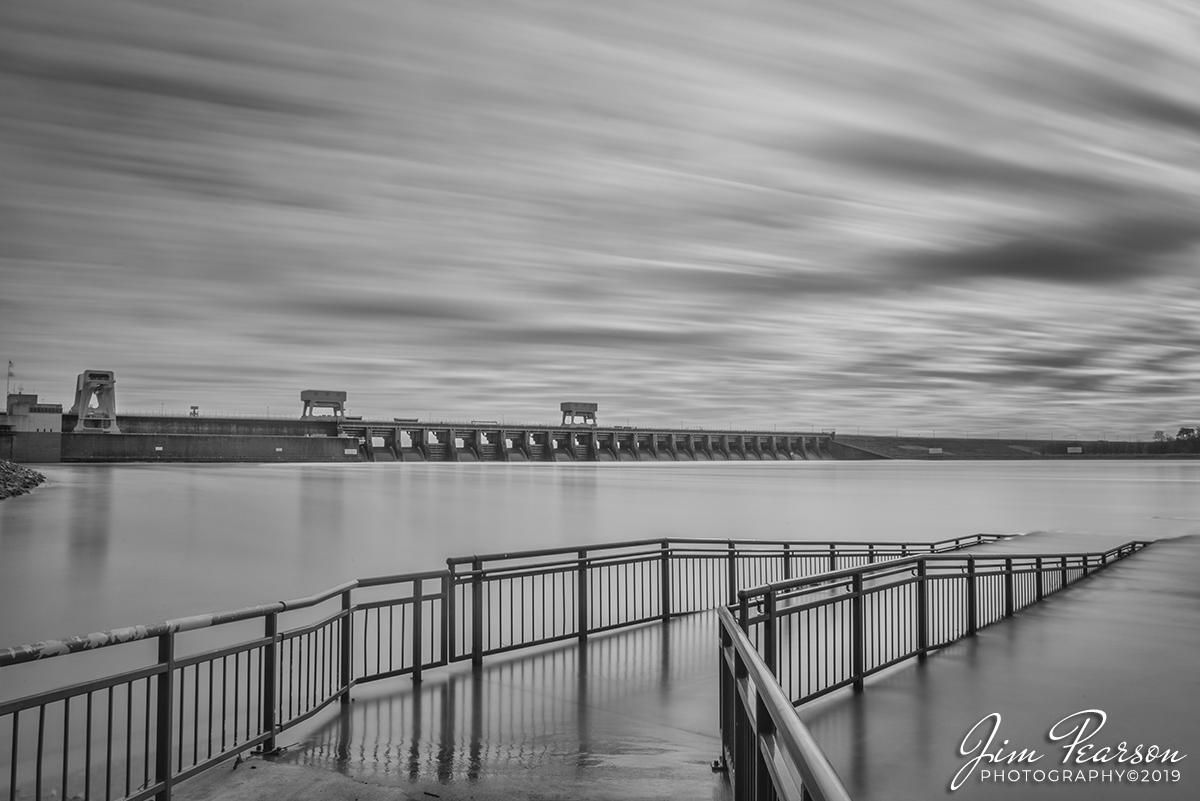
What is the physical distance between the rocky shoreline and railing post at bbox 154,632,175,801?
57.7 m

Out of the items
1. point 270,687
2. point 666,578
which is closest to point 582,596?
point 666,578

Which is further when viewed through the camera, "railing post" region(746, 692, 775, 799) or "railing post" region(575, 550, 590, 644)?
"railing post" region(575, 550, 590, 644)

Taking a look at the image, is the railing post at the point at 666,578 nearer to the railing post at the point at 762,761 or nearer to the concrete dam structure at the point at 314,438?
the railing post at the point at 762,761

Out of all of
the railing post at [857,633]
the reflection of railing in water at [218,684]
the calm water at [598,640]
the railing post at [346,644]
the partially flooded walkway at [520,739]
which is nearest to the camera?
the reflection of railing in water at [218,684]

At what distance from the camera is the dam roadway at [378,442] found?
10850 centimetres

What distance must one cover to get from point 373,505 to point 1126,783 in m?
56.7

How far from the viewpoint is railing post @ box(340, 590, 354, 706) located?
27.6ft

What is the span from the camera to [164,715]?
5672 mm

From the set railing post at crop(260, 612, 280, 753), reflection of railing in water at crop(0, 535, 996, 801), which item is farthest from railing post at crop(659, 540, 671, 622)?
railing post at crop(260, 612, 280, 753)

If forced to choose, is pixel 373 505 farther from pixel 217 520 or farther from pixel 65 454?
pixel 65 454

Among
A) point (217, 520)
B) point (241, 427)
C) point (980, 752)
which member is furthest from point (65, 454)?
point (980, 752)

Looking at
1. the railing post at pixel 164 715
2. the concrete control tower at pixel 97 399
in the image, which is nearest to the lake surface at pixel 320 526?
the railing post at pixel 164 715

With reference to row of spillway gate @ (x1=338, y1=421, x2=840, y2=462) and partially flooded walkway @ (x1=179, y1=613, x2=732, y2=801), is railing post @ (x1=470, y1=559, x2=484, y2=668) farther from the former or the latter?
row of spillway gate @ (x1=338, y1=421, x2=840, y2=462)

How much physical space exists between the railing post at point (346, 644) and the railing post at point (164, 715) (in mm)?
2698
